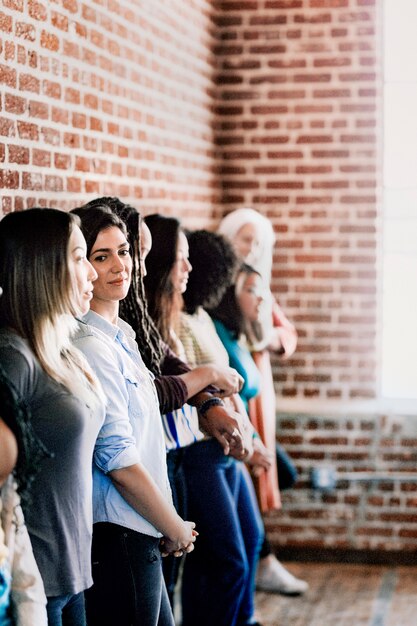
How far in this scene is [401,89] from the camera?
595cm

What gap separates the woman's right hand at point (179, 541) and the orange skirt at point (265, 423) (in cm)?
203

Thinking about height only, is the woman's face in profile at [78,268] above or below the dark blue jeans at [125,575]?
above

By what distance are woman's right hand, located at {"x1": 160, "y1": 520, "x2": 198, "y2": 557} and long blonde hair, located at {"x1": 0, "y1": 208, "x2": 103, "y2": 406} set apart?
1.80ft

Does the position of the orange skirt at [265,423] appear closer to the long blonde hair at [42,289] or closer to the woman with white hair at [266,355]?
the woman with white hair at [266,355]

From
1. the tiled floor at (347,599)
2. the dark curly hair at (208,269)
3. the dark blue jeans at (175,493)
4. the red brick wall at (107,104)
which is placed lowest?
the tiled floor at (347,599)

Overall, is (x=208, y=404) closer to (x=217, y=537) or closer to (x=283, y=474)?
(x=217, y=537)

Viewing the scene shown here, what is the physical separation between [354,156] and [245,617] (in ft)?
7.96

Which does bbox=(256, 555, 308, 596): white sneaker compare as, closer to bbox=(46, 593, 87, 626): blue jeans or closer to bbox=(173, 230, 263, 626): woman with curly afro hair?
bbox=(173, 230, 263, 626): woman with curly afro hair

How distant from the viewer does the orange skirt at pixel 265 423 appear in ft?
16.8

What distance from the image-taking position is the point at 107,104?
415 centimetres

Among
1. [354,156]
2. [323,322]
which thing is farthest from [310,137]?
[323,322]

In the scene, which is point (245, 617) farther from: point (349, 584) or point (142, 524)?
point (142, 524)

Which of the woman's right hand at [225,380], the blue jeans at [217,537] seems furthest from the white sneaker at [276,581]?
the woman's right hand at [225,380]

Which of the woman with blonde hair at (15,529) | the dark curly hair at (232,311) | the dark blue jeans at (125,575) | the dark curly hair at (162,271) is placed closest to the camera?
the woman with blonde hair at (15,529)
